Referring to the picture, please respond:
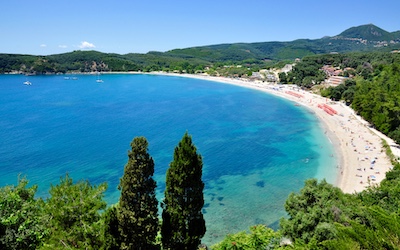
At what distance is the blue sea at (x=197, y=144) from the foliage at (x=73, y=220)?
15569mm

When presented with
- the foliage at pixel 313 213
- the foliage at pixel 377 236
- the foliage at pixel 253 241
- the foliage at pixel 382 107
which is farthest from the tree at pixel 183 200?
the foliage at pixel 382 107

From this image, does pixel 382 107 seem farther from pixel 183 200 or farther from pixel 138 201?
pixel 138 201

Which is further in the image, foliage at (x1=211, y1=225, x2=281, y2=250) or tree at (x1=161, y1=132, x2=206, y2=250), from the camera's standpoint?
tree at (x1=161, y1=132, x2=206, y2=250)

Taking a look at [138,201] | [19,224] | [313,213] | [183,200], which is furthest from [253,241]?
A: [19,224]

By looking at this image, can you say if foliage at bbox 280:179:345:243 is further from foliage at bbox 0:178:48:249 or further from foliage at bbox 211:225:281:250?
foliage at bbox 0:178:48:249

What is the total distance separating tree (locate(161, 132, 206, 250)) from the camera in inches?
507

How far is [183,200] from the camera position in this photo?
1328 cm

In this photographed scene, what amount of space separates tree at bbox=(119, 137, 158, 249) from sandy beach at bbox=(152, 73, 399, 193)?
991 inches

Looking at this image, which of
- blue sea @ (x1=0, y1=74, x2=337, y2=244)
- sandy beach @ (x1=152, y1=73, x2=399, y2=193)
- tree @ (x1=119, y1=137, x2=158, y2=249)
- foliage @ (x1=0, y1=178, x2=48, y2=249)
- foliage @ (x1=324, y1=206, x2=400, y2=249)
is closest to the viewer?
foliage @ (x1=324, y1=206, x2=400, y2=249)

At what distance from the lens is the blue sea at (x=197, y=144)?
35375 mm

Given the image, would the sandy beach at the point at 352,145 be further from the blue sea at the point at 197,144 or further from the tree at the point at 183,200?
the tree at the point at 183,200

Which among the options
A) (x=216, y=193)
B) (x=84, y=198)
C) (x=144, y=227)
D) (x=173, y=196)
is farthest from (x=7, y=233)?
(x=216, y=193)

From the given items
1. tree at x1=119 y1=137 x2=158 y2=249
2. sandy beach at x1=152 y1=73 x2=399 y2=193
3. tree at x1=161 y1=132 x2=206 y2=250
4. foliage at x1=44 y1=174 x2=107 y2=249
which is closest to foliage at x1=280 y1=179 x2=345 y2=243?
tree at x1=161 y1=132 x2=206 y2=250

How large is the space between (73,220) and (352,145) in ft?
165
